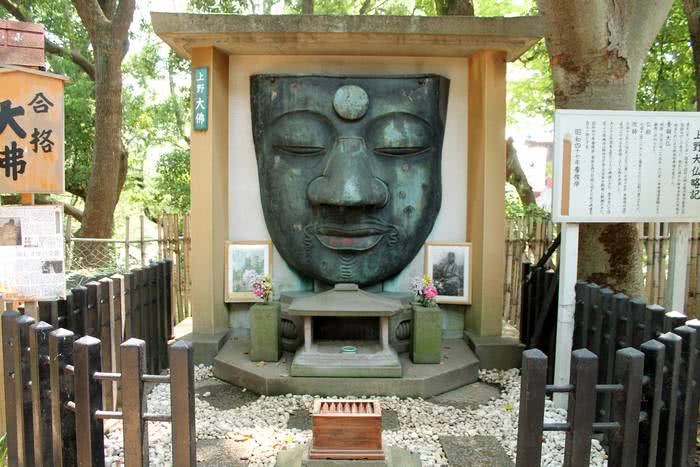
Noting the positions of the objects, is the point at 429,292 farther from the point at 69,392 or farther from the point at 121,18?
the point at 121,18

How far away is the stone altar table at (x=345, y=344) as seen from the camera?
4.73 metres

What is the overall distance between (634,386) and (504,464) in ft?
4.74

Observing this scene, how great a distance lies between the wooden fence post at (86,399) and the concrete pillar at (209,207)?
295 centimetres

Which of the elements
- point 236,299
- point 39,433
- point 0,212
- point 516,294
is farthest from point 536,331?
point 0,212

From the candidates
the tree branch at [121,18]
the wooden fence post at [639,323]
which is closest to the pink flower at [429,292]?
the wooden fence post at [639,323]

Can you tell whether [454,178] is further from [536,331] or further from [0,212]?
[0,212]

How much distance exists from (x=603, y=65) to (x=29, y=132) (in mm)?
4326

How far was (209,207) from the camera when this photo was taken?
5.52 m

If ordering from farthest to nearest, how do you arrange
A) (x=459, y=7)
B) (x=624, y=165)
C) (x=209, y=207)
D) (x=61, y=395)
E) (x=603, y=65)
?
1. (x=459, y=7)
2. (x=209, y=207)
3. (x=603, y=65)
4. (x=624, y=165)
5. (x=61, y=395)

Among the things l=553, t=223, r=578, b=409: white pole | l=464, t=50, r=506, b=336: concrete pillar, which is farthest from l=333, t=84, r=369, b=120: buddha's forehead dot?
l=553, t=223, r=578, b=409: white pole

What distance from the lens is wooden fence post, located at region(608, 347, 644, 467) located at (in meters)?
2.40

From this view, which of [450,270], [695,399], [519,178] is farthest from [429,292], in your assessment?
[519,178]

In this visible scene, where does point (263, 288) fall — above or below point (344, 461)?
above

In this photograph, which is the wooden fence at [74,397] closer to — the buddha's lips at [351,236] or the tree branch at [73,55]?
the buddha's lips at [351,236]
